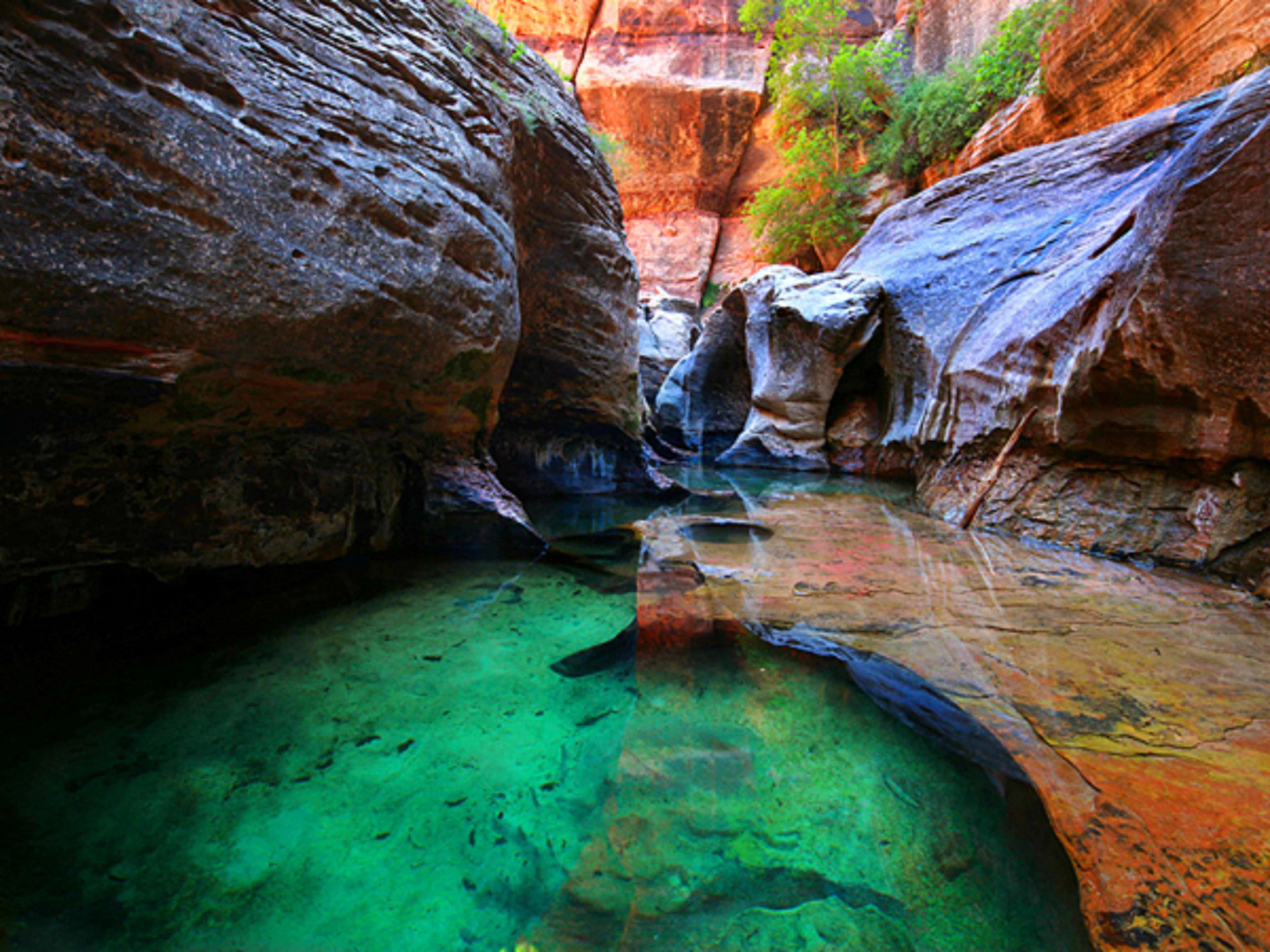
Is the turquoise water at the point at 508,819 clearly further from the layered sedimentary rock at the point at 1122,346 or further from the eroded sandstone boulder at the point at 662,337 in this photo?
the eroded sandstone boulder at the point at 662,337

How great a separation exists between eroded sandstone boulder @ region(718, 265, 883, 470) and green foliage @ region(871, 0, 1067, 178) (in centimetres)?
644

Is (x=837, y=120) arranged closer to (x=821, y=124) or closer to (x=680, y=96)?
(x=821, y=124)

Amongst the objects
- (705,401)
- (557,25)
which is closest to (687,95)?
(557,25)

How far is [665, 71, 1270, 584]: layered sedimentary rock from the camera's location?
2773 millimetres

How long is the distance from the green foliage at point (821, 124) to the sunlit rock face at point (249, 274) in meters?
13.5

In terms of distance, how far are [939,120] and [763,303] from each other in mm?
7646

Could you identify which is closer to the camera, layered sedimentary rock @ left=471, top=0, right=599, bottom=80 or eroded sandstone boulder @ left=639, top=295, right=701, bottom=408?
eroded sandstone boulder @ left=639, top=295, right=701, bottom=408

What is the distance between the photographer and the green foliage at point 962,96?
35.0 ft

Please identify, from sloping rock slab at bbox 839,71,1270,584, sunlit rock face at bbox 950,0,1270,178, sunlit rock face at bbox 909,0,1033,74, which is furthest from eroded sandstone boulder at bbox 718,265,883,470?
sunlit rock face at bbox 909,0,1033,74

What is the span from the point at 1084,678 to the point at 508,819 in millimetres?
1919

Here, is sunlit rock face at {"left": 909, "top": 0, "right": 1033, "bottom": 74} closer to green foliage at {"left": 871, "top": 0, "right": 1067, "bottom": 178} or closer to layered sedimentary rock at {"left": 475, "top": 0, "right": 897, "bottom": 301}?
green foliage at {"left": 871, "top": 0, "right": 1067, "bottom": 178}

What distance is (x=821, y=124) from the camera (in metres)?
16.2

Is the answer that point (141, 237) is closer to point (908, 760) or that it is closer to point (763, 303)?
point (908, 760)

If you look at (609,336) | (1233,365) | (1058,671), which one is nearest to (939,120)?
(609,336)
